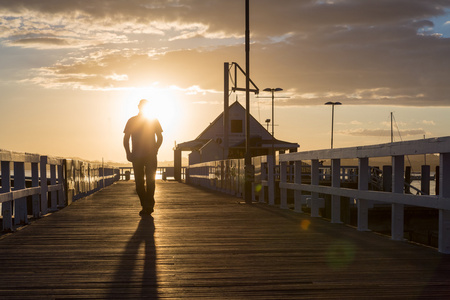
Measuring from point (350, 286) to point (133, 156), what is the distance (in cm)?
739

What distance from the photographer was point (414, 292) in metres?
4.67

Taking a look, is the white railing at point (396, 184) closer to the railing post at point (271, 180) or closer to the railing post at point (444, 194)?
the railing post at point (444, 194)

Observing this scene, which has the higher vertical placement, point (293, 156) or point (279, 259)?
point (293, 156)

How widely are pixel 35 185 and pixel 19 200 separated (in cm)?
74

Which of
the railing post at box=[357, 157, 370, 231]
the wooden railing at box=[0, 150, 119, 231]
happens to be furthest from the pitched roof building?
the railing post at box=[357, 157, 370, 231]

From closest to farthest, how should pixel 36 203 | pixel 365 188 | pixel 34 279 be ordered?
pixel 34 279, pixel 365 188, pixel 36 203

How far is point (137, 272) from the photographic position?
5.54m

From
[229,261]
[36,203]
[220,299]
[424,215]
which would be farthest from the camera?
[424,215]

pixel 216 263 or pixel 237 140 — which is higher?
pixel 237 140

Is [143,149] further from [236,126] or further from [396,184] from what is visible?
[236,126]

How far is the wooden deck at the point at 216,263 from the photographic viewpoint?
4.75 metres

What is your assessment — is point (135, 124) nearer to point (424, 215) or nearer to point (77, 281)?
point (77, 281)

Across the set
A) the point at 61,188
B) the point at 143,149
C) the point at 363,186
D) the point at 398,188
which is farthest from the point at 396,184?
the point at 61,188

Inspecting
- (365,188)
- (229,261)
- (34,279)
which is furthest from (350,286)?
(365,188)
